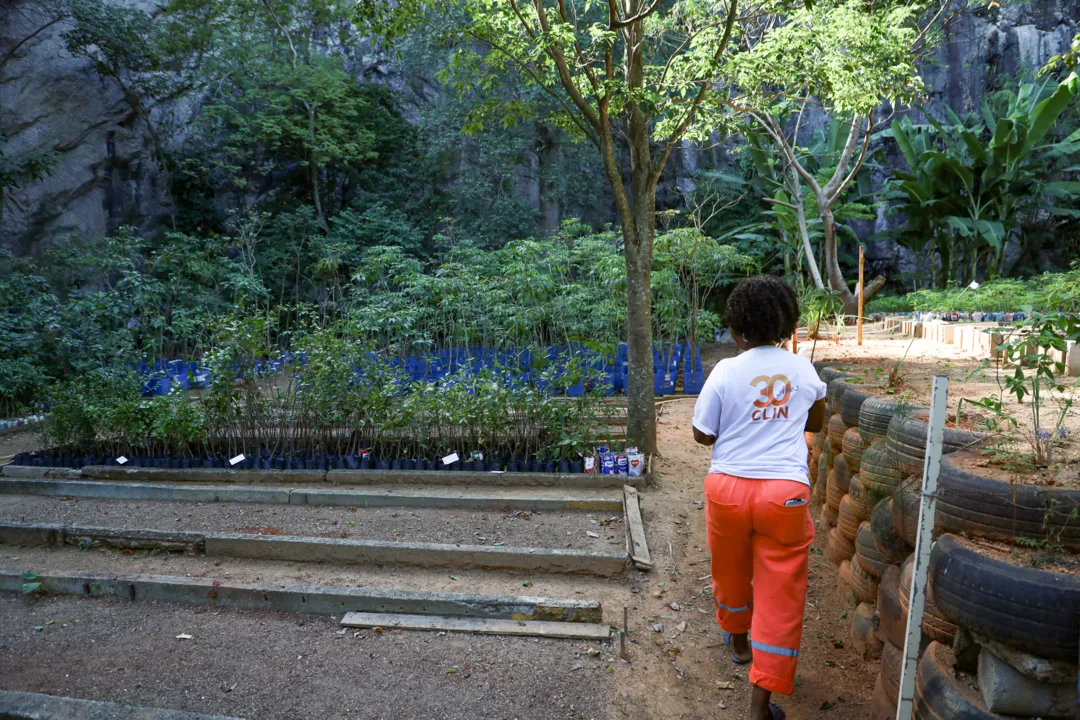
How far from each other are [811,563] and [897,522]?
72.4 inches

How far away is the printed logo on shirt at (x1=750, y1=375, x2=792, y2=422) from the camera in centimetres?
255

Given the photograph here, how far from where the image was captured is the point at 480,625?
3605 millimetres

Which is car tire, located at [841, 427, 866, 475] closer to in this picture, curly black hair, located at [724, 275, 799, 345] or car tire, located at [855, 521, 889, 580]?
car tire, located at [855, 521, 889, 580]

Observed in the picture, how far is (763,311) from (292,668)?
260 centimetres

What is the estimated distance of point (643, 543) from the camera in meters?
4.52

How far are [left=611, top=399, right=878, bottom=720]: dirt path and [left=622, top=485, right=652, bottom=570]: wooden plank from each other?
0.10 metres

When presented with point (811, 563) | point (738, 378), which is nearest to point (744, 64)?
point (811, 563)

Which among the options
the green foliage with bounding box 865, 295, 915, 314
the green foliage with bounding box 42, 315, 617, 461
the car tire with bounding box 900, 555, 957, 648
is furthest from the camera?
the green foliage with bounding box 865, 295, 915, 314

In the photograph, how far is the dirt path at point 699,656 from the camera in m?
2.95

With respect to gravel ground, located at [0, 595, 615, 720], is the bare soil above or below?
above

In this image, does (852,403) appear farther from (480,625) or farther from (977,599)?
(480,625)

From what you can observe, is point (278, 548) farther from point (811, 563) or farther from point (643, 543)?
point (811, 563)

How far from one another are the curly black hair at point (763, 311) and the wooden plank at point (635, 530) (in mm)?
2023

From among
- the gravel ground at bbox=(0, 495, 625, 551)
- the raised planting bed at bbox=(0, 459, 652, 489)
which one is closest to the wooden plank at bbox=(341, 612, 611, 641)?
the gravel ground at bbox=(0, 495, 625, 551)
